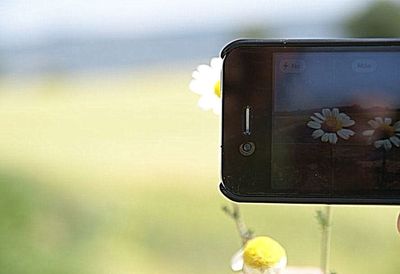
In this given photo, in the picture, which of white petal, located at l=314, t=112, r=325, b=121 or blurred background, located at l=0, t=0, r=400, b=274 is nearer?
white petal, located at l=314, t=112, r=325, b=121

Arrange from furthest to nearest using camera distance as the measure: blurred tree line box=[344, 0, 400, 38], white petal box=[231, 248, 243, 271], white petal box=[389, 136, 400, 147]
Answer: blurred tree line box=[344, 0, 400, 38] → white petal box=[231, 248, 243, 271] → white petal box=[389, 136, 400, 147]

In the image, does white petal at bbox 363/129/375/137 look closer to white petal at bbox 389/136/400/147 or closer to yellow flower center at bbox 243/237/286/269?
white petal at bbox 389/136/400/147

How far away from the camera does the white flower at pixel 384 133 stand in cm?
38

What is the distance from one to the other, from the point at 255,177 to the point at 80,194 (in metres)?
0.25

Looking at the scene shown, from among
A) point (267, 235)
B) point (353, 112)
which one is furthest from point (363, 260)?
point (353, 112)

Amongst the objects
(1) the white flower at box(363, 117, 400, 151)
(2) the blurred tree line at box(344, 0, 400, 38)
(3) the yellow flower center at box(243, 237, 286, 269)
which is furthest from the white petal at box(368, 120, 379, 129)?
(2) the blurred tree line at box(344, 0, 400, 38)

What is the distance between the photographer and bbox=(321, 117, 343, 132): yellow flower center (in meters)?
0.38

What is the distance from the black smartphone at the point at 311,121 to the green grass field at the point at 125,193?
166 millimetres

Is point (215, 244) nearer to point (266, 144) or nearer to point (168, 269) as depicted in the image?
point (168, 269)

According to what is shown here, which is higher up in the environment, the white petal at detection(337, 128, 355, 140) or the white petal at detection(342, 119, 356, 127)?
the white petal at detection(342, 119, 356, 127)

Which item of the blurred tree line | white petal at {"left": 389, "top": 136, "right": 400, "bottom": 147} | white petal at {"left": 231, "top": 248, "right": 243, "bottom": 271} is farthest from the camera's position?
the blurred tree line

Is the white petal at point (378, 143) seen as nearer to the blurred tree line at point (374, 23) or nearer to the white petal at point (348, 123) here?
the white petal at point (348, 123)

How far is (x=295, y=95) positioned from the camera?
1.27 ft

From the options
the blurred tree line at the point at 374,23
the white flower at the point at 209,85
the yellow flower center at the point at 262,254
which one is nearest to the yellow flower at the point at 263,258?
the yellow flower center at the point at 262,254
